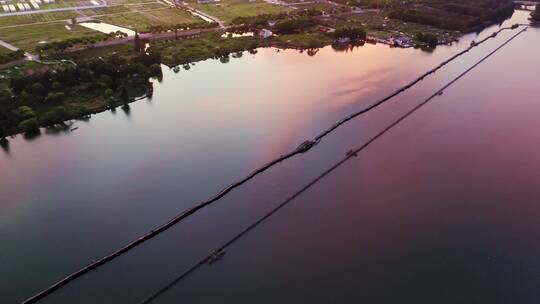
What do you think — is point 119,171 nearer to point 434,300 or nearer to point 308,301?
point 308,301

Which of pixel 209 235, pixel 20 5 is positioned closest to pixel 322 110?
pixel 209 235

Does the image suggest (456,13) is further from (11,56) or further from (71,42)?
(11,56)

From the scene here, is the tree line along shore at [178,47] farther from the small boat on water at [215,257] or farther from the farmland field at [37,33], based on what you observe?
the small boat on water at [215,257]

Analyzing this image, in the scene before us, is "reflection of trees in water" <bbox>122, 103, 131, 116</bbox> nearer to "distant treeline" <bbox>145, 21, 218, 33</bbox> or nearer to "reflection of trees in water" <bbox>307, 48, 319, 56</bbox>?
"distant treeline" <bbox>145, 21, 218, 33</bbox>

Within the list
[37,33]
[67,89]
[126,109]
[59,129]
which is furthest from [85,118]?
[37,33]

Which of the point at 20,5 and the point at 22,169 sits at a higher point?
the point at 20,5

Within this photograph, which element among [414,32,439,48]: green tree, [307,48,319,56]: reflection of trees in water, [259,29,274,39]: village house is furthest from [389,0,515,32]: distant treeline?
[259,29,274,39]: village house

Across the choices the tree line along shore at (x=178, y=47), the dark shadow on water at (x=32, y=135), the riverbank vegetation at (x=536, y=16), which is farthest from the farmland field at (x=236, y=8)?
the riverbank vegetation at (x=536, y=16)
